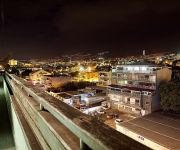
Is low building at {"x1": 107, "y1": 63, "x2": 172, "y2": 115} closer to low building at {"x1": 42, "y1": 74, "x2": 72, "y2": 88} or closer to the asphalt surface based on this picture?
low building at {"x1": 42, "y1": 74, "x2": 72, "y2": 88}

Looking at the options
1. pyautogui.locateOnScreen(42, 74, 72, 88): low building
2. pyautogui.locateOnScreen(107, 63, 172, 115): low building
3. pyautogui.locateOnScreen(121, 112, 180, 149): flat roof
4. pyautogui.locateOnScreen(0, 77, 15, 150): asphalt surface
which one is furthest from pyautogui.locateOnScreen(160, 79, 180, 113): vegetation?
pyautogui.locateOnScreen(42, 74, 72, 88): low building

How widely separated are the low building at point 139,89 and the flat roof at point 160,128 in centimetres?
245

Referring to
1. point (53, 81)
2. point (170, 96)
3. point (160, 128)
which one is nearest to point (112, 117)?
point (160, 128)

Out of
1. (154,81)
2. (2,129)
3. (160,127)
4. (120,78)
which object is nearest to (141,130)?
(160,127)

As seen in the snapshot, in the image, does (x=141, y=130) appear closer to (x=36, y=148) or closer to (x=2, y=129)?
(x=2, y=129)

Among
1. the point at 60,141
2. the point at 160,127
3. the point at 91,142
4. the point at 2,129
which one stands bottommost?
the point at 160,127

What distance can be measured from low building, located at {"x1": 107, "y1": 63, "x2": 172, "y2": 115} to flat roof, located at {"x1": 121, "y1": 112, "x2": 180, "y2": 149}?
245cm

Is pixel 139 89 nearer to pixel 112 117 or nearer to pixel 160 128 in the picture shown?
pixel 112 117

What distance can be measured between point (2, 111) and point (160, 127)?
9.31 metres

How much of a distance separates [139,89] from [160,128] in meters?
6.38

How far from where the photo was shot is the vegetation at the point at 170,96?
15.5 metres

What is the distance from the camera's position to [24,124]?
2.27 metres

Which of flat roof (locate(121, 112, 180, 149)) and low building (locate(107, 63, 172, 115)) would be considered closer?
flat roof (locate(121, 112, 180, 149))

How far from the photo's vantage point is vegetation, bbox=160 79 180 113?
1549 cm
